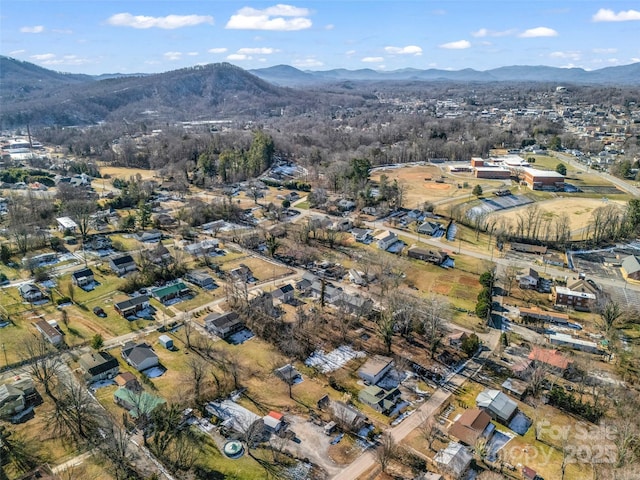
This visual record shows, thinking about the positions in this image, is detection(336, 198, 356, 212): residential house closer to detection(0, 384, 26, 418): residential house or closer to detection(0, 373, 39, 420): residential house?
detection(0, 373, 39, 420): residential house

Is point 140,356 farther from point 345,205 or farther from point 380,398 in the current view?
point 345,205

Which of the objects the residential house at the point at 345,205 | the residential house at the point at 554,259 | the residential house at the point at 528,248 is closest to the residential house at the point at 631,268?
the residential house at the point at 554,259

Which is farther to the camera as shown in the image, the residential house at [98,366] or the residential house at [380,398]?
the residential house at [98,366]

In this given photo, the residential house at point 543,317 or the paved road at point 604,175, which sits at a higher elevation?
the paved road at point 604,175

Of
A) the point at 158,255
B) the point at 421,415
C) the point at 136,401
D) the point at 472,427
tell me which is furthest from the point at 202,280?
the point at 472,427

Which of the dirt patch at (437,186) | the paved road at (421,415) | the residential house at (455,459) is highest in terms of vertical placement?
the dirt patch at (437,186)

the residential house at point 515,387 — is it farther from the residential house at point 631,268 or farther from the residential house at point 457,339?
the residential house at point 631,268

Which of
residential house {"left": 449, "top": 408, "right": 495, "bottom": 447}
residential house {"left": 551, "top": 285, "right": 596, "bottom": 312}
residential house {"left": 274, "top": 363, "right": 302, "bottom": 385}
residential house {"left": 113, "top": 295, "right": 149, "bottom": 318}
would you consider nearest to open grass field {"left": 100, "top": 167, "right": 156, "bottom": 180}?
residential house {"left": 113, "top": 295, "right": 149, "bottom": 318}
